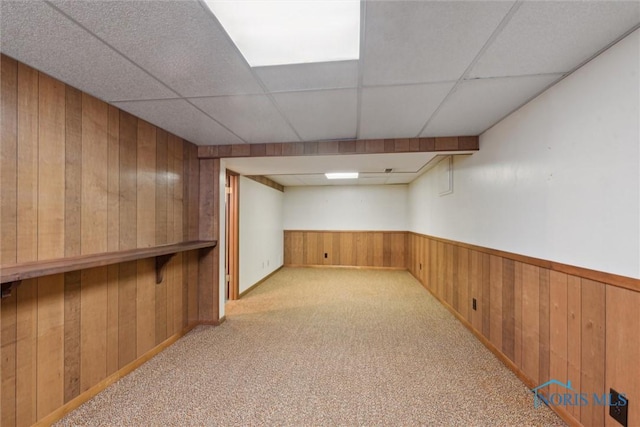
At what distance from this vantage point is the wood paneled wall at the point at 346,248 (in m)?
6.29

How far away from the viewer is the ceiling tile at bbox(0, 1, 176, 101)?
3.63 feet

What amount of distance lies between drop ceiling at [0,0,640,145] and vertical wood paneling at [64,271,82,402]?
1.28 m

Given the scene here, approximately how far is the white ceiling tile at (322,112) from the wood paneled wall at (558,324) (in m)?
1.74

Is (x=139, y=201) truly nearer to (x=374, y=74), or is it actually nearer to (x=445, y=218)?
(x=374, y=74)

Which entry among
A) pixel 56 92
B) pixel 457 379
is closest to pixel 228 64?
pixel 56 92

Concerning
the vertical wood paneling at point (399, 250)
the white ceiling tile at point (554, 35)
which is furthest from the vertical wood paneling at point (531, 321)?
the vertical wood paneling at point (399, 250)

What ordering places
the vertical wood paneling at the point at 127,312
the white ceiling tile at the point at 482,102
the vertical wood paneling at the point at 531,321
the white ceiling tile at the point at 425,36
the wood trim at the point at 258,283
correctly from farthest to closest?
the wood trim at the point at 258,283 < the vertical wood paneling at the point at 127,312 < the vertical wood paneling at the point at 531,321 < the white ceiling tile at the point at 482,102 < the white ceiling tile at the point at 425,36

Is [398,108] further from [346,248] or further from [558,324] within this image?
[346,248]

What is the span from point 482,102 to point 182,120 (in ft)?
7.88

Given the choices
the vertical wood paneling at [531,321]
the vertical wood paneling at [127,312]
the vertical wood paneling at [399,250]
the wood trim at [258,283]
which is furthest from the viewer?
the vertical wood paneling at [399,250]

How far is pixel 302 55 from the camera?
54.4 inches

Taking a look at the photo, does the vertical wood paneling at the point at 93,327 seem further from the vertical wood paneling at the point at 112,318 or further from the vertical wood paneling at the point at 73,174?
the vertical wood paneling at the point at 73,174

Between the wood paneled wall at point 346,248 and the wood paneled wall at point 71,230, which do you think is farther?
the wood paneled wall at point 346,248

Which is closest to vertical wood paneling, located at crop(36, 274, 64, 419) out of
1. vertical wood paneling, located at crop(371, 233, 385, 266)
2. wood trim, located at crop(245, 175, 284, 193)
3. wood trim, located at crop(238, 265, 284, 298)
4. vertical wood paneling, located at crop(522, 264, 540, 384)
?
wood trim, located at crop(238, 265, 284, 298)
